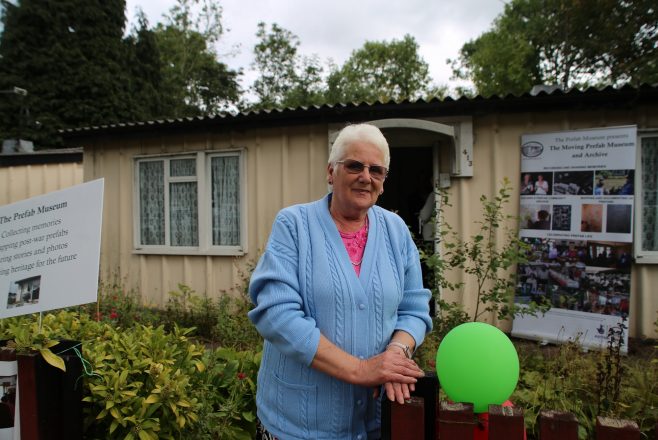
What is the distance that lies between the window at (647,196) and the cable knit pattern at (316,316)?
488cm

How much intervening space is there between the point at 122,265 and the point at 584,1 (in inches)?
371

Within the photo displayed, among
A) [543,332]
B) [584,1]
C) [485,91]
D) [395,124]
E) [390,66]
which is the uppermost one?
[390,66]

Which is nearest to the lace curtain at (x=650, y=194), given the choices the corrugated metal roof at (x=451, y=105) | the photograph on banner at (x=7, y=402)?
the corrugated metal roof at (x=451, y=105)

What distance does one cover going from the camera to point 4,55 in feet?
66.0

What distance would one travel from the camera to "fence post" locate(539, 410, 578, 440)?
1.25 metres

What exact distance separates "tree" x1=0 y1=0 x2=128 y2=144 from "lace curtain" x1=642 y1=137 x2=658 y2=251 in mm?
20380

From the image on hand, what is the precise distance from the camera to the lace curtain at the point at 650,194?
16.7 feet

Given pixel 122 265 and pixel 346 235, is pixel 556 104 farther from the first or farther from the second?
pixel 122 265

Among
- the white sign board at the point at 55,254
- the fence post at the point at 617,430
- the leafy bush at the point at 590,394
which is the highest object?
the white sign board at the point at 55,254

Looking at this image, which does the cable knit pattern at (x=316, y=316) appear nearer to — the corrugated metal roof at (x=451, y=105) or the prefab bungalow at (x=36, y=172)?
the corrugated metal roof at (x=451, y=105)

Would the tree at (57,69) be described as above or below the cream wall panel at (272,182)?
above

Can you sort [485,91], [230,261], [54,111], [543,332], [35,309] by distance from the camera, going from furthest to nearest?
[485,91], [54,111], [230,261], [543,332], [35,309]

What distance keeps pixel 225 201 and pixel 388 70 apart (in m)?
30.9

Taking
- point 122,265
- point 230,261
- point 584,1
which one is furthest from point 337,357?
point 584,1
